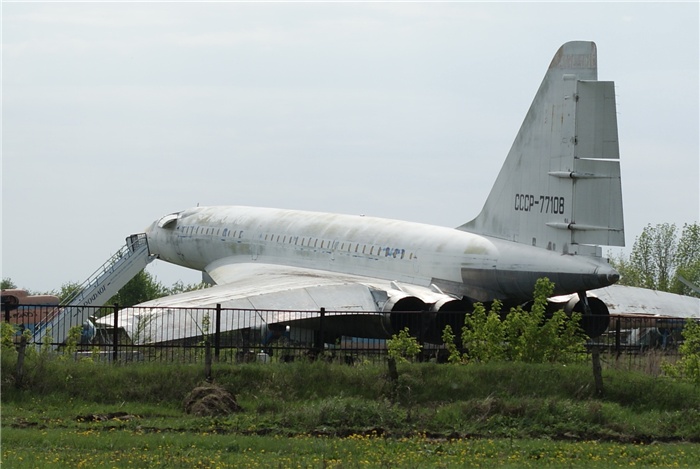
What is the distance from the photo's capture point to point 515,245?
23484 millimetres

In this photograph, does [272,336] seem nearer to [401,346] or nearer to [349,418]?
[401,346]

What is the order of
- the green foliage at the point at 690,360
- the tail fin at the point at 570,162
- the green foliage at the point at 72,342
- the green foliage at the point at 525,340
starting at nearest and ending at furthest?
1. the green foliage at the point at 690,360
2. the green foliage at the point at 525,340
3. the green foliage at the point at 72,342
4. the tail fin at the point at 570,162

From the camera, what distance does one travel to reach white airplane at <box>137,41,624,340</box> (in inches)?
862

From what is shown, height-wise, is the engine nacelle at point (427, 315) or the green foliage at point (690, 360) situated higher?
the engine nacelle at point (427, 315)

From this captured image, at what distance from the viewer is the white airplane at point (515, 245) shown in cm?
2189

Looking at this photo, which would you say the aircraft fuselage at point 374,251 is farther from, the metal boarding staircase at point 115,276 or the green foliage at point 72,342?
the green foliage at point 72,342

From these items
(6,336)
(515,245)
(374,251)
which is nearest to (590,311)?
(515,245)

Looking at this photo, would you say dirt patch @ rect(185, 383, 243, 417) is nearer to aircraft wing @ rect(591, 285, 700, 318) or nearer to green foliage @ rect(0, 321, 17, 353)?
green foliage @ rect(0, 321, 17, 353)

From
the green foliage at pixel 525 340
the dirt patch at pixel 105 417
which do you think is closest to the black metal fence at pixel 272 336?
the green foliage at pixel 525 340

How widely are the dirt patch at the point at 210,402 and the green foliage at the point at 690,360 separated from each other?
270 inches

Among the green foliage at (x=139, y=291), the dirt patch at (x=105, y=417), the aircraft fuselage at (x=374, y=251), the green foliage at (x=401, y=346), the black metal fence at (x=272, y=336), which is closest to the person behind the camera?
the dirt patch at (x=105, y=417)

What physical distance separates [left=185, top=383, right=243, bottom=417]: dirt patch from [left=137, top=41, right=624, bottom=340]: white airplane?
6011 millimetres

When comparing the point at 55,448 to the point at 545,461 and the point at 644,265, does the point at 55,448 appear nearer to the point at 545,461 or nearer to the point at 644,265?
the point at 545,461

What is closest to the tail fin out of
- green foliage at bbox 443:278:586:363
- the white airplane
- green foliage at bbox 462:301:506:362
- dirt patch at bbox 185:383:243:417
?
the white airplane
